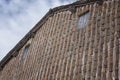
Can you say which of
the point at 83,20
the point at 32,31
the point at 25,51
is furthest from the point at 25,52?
the point at 83,20

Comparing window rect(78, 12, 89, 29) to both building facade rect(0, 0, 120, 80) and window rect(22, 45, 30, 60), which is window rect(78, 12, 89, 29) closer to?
building facade rect(0, 0, 120, 80)

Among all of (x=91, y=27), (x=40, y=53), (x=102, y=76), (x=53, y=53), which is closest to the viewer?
(x=102, y=76)

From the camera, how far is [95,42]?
33.7 feet

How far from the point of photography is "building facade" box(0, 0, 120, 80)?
9.49 meters

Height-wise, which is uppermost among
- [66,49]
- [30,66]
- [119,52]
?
[119,52]

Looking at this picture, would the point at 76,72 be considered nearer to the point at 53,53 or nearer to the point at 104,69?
the point at 104,69

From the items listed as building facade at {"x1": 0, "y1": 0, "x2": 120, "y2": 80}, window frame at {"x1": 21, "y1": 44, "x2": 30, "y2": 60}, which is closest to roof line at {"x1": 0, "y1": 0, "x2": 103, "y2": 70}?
building facade at {"x1": 0, "y1": 0, "x2": 120, "y2": 80}

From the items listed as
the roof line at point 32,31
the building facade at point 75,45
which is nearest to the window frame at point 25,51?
the building facade at point 75,45

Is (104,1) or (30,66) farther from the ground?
(104,1)

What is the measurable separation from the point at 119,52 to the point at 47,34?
5766 mm

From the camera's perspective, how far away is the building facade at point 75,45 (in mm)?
9492

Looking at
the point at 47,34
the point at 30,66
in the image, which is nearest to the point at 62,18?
the point at 47,34

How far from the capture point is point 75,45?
1122 cm

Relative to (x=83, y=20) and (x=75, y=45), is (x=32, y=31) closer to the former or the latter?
(x=83, y=20)
